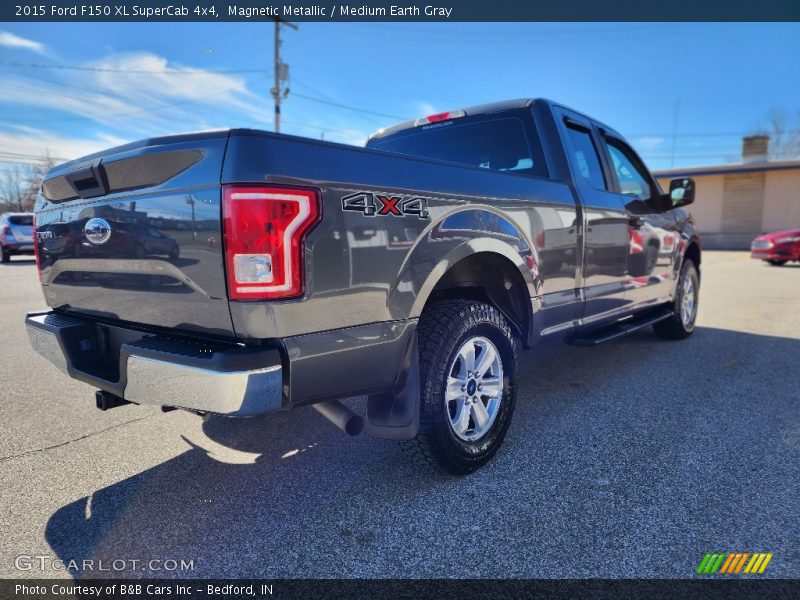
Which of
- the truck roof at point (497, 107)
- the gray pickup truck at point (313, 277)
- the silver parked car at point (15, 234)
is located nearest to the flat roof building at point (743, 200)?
the truck roof at point (497, 107)

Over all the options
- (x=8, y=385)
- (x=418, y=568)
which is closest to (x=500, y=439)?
(x=418, y=568)

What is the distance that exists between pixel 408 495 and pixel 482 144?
2.44 m

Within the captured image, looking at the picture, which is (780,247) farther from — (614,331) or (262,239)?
(262,239)

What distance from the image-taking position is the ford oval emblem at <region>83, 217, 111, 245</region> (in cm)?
218

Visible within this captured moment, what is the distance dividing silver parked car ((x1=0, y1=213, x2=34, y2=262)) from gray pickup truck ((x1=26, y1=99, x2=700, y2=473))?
16.2 metres

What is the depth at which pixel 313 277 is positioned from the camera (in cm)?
179

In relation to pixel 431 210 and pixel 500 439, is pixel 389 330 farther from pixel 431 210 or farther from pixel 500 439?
pixel 500 439

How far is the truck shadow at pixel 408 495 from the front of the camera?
1931mm

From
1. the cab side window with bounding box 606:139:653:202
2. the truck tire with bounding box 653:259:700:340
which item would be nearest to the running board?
the truck tire with bounding box 653:259:700:340

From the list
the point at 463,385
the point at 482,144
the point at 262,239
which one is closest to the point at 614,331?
the point at 482,144

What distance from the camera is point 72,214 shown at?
238 centimetres

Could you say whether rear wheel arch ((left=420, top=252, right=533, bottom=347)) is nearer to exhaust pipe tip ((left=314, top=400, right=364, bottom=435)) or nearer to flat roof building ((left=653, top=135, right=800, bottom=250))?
exhaust pipe tip ((left=314, top=400, right=364, bottom=435))

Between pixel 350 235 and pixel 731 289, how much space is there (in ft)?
33.6

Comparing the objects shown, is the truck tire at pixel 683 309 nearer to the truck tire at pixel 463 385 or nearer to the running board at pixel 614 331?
the running board at pixel 614 331
